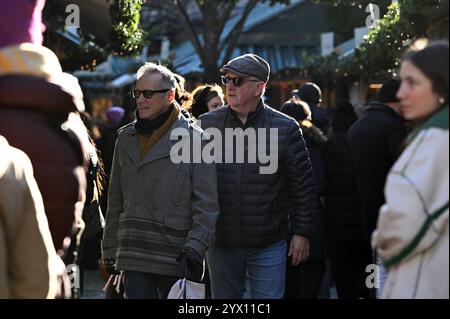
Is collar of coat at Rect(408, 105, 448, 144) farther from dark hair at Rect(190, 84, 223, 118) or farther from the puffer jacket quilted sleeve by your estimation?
dark hair at Rect(190, 84, 223, 118)

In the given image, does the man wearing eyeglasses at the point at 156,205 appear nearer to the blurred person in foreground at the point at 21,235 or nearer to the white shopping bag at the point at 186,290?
the white shopping bag at the point at 186,290

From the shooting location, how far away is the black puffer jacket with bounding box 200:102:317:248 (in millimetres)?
7527

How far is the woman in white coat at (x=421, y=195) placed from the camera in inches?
163

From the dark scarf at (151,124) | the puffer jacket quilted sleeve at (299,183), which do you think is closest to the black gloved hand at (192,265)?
the dark scarf at (151,124)

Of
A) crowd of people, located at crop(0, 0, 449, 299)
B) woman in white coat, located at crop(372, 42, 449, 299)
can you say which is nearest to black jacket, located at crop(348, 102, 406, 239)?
crowd of people, located at crop(0, 0, 449, 299)

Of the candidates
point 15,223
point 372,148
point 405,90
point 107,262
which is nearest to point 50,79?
point 15,223

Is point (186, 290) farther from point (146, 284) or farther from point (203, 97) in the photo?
point (203, 97)

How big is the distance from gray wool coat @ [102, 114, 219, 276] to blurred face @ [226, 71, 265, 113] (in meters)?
0.57

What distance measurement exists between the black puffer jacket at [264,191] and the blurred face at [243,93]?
2.5 inches

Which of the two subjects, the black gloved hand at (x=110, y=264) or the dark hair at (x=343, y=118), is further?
A: the dark hair at (x=343, y=118)

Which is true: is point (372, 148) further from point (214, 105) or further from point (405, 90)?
point (405, 90)

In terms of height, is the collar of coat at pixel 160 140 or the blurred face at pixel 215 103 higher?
the blurred face at pixel 215 103

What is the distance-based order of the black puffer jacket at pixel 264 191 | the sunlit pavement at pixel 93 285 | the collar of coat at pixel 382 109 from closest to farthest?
the black puffer jacket at pixel 264 191 → the collar of coat at pixel 382 109 → the sunlit pavement at pixel 93 285

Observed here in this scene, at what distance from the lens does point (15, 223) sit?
4.05m
